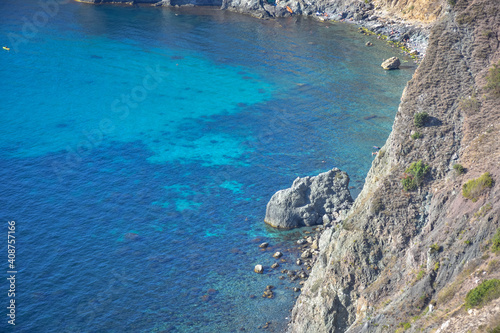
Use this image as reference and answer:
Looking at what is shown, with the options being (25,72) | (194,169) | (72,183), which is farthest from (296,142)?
(25,72)

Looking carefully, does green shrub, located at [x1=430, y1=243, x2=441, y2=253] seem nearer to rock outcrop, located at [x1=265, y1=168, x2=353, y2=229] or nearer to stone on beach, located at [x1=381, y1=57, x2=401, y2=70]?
rock outcrop, located at [x1=265, y1=168, x2=353, y2=229]

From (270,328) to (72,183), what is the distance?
39106mm

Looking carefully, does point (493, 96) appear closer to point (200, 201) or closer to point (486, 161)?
point (486, 161)

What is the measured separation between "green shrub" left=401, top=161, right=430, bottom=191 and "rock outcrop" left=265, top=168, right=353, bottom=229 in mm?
23198

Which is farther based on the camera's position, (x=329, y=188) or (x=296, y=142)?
(x=296, y=142)

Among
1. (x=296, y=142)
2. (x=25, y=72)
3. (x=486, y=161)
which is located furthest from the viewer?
(x=25, y=72)

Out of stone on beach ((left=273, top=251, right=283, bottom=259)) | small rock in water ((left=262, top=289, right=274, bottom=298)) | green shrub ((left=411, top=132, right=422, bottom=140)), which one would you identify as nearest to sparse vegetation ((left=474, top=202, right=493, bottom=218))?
green shrub ((left=411, top=132, right=422, bottom=140))

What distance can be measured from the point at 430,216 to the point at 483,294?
10.8 metres

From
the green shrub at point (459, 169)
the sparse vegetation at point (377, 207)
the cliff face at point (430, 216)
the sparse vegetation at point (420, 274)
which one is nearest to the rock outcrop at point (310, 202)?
the cliff face at point (430, 216)

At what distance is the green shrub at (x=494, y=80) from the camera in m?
39.0

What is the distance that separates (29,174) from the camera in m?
71.2

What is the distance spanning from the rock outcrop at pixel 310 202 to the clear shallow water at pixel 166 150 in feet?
6.98

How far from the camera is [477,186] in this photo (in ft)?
106

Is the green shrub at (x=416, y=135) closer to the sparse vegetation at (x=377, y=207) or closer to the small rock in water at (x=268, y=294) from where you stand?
the sparse vegetation at (x=377, y=207)
